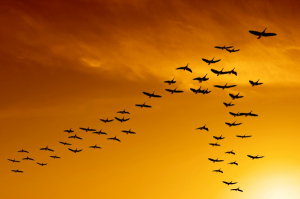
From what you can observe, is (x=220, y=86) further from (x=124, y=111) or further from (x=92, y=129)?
(x=92, y=129)

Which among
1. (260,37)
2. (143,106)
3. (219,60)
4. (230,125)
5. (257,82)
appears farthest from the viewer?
(230,125)

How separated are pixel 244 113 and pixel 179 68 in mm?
39973

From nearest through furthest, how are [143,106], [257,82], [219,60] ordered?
[219,60]
[257,82]
[143,106]

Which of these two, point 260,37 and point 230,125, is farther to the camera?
point 230,125

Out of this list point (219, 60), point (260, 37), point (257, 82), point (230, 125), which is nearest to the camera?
point (260, 37)

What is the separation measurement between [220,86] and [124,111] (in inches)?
1476

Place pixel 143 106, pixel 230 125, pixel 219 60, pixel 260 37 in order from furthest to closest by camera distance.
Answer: pixel 230 125 < pixel 143 106 < pixel 219 60 < pixel 260 37

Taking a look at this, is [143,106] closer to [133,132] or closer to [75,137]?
[133,132]

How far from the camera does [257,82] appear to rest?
6107 inches

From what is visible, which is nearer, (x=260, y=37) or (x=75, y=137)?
(x=260, y=37)

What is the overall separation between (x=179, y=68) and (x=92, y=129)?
186 feet

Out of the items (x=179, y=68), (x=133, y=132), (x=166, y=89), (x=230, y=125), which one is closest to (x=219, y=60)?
(x=179, y=68)

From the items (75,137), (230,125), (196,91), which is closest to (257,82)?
(196,91)

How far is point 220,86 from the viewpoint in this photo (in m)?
164
